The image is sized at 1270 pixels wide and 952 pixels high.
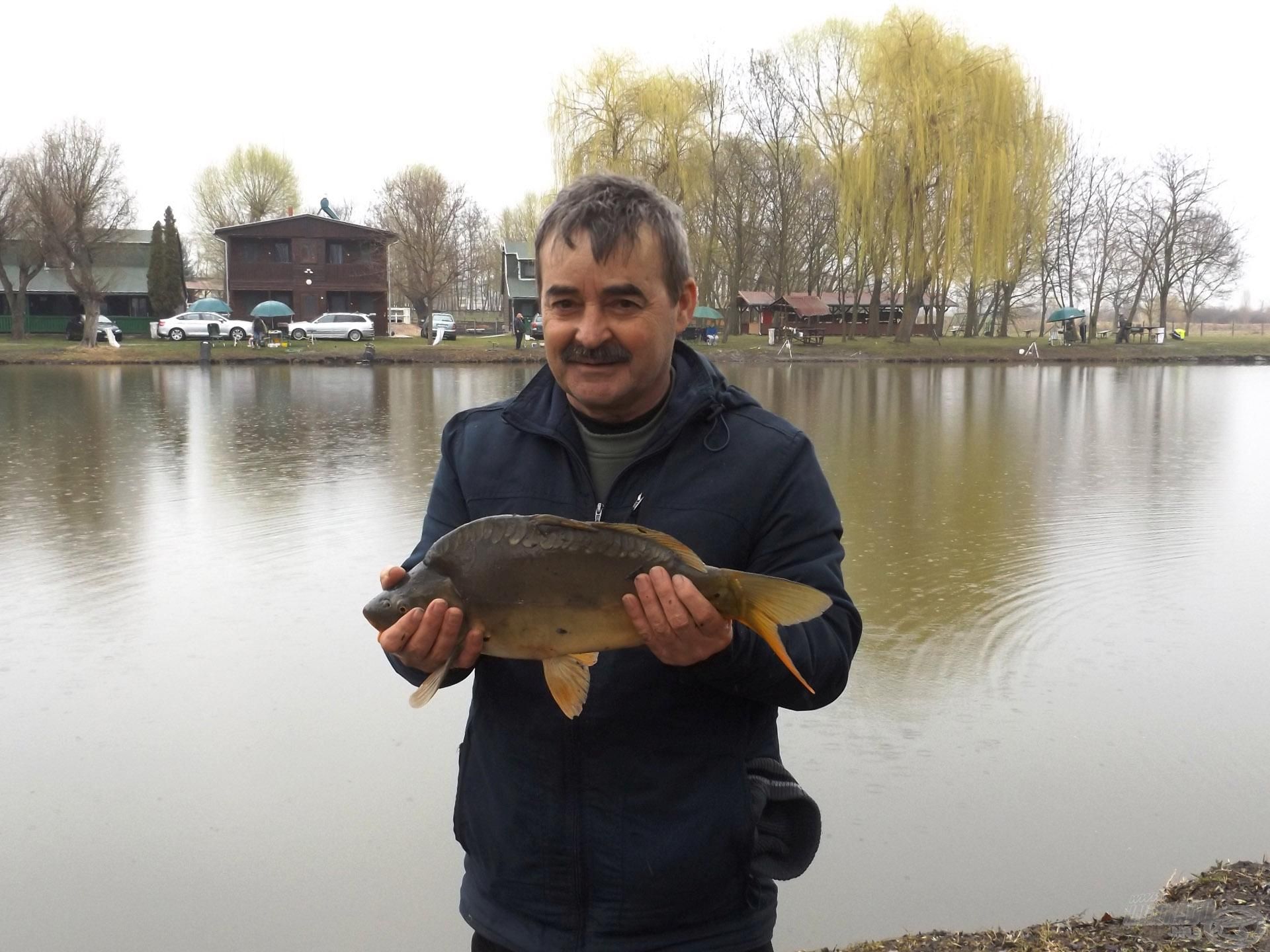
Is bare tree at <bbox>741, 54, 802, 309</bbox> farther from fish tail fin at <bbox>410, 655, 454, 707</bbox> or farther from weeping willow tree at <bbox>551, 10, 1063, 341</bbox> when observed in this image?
fish tail fin at <bbox>410, 655, 454, 707</bbox>

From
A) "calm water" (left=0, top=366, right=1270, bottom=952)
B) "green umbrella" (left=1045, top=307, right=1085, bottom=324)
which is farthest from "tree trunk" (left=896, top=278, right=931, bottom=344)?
"calm water" (left=0, top=366, right=1270, bottom=952)

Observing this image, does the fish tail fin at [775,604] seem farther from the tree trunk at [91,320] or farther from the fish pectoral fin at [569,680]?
the tree trunk at [91,320]

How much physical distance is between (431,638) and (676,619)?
479 mm

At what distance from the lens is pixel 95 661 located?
6488 millimetres

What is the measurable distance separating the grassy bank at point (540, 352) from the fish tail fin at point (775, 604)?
40.7 meters

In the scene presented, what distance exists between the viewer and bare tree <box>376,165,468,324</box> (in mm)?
58938

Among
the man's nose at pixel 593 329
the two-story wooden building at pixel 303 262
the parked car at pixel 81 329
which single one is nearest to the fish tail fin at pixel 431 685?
the man's nose at pixel 593 329

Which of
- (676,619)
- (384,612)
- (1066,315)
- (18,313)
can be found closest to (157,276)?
(18,313)

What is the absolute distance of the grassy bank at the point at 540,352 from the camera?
4259cm

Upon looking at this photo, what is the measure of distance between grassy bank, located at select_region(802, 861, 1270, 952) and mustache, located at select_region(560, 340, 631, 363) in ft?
7.50

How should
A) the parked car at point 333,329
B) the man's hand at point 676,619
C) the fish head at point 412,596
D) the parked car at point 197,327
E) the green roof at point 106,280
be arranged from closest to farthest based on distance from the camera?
1. the man's hand at point 676,619
2. the fish head at point 412,596
3. the parked car at point 197,327
4. the parked car at point 333,329
5. the green roof at point 106,280

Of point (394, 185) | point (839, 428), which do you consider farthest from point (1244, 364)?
point (394, 185)

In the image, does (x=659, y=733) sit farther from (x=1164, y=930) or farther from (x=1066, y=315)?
(x=1066, y=315)

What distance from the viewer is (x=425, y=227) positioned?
59.4 m
